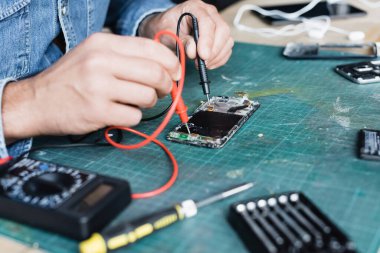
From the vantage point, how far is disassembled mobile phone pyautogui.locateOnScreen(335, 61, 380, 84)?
902mm

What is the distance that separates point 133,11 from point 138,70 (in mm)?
635

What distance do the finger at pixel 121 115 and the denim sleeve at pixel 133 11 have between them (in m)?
0.59

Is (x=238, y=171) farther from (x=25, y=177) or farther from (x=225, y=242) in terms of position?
(x=25, y=177)

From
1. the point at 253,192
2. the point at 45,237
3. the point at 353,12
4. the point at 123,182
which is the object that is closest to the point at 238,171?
the point at 253,192

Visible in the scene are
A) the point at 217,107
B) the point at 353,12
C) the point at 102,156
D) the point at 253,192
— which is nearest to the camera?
the point at 253,192

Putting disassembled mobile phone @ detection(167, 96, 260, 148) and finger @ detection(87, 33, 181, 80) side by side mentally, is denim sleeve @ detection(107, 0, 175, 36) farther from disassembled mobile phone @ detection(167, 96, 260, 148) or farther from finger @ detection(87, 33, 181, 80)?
finger @ detection(87, 33, 181, 80)

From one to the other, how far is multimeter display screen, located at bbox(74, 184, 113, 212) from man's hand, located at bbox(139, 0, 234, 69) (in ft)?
1.20

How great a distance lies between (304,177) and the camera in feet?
2.00

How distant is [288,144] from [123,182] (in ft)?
0.93

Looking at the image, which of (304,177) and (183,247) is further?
(304,177)

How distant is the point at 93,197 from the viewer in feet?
1.75

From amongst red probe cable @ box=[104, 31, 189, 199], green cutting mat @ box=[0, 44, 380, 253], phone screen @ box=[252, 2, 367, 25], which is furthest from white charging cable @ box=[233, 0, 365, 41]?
red probe cable @ box=[104, 31, 189, 199]

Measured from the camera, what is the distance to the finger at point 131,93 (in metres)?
0.63

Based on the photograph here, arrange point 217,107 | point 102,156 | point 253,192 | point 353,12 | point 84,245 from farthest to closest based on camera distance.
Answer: point 353,12 → point 217,107 → point 102,156 → point 253,192 → point 84,245
